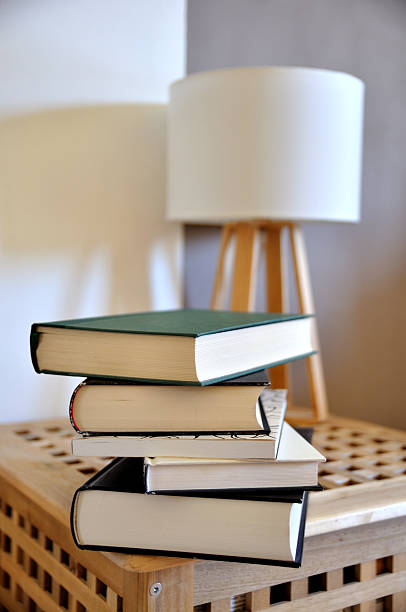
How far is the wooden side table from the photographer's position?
0.61m

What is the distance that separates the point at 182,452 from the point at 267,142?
56cm

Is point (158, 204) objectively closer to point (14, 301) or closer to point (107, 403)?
point (14, 301)

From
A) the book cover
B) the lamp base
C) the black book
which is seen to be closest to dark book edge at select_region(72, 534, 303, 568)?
the black book

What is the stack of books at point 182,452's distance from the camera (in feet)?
1.96

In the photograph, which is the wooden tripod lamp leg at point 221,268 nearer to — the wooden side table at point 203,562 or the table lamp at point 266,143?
the table lamp at point 266,143

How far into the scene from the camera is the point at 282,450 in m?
0.63

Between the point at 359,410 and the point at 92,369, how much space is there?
0.88 metres

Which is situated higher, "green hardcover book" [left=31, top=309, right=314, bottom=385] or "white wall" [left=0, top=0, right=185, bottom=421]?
"white wall" [left=0, top=0, right=185, bottom=421]

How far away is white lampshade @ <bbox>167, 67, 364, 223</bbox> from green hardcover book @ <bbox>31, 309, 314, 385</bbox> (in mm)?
348

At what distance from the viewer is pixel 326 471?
0.85m

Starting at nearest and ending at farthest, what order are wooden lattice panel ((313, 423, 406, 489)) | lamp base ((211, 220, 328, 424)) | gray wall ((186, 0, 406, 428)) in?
wooden lattice panel ((313, 423, 406, 489)) < lamp base ((211, 220, 328, 424)) < gray wall ((186, 0, 406, 428))

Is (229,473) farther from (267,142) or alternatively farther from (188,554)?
(267,142)

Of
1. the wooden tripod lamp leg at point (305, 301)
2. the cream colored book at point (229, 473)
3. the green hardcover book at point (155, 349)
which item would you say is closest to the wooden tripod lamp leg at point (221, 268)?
the wooden tripod lamp leg at point (305, 301)

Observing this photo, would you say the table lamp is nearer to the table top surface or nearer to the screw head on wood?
the table top surface
